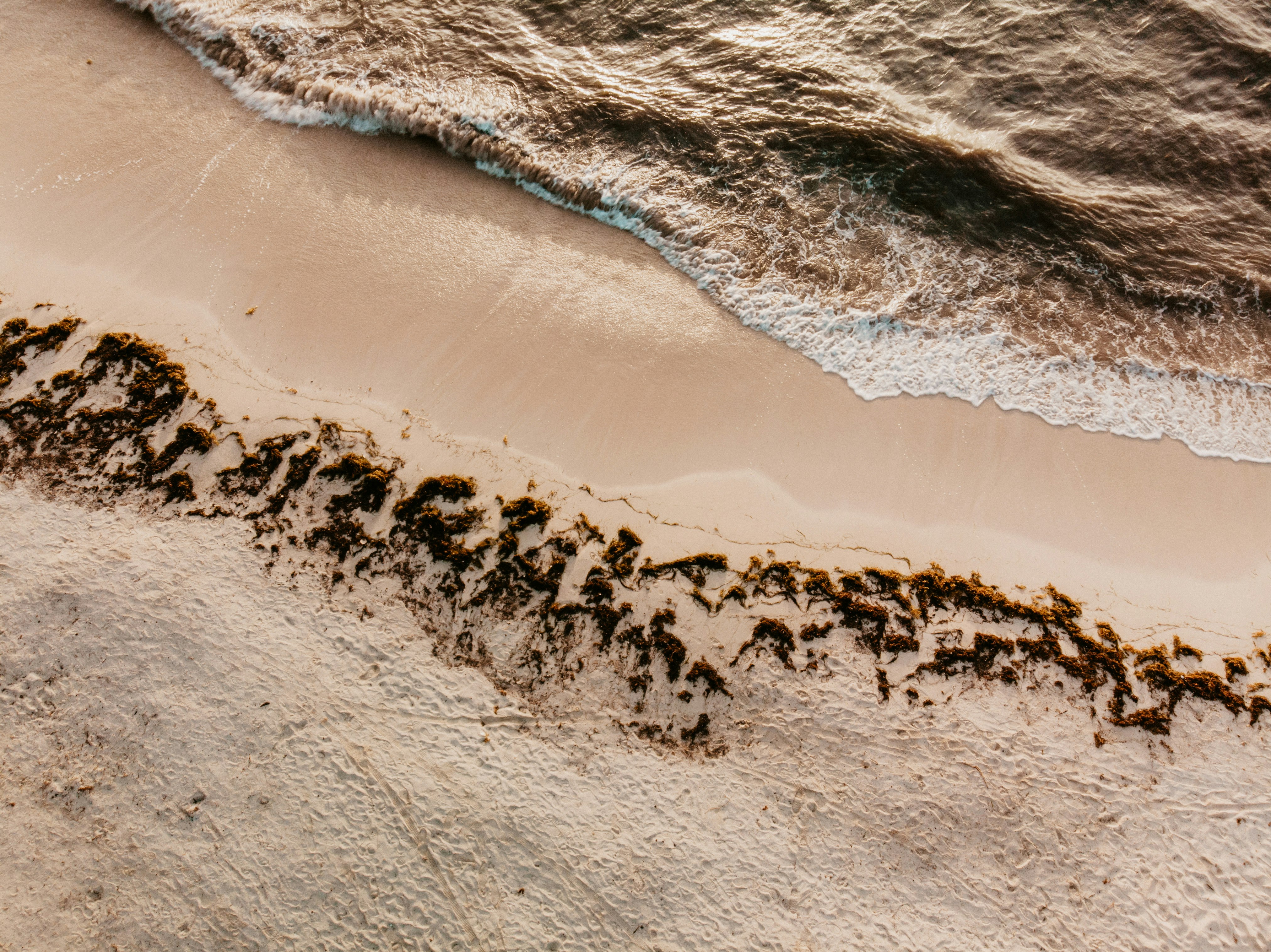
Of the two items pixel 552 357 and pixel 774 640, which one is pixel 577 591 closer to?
pixel 774 640

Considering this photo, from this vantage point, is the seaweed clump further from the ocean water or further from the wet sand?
the ocean water

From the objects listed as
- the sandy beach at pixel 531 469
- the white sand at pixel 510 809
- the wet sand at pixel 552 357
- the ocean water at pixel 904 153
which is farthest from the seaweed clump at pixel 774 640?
the ocean water at pixel 904 153

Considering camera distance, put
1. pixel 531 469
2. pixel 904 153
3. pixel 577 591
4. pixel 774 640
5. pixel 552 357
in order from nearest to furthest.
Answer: pixel 774 640 < pixel 577 591 < pixel 531 469 < pixel 552 357 < pixel 904 153

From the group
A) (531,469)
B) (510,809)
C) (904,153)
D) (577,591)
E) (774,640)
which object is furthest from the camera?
(904,153)

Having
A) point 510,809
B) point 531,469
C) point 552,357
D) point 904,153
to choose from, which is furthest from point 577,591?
point 904,153

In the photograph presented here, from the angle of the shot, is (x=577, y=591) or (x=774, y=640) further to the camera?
(x=577, y=591)

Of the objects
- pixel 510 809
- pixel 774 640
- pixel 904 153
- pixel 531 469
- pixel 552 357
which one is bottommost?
pixel 510 809

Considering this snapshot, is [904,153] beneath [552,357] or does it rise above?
above

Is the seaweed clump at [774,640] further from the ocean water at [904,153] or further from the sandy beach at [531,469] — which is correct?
the ocean water at [904,153]
